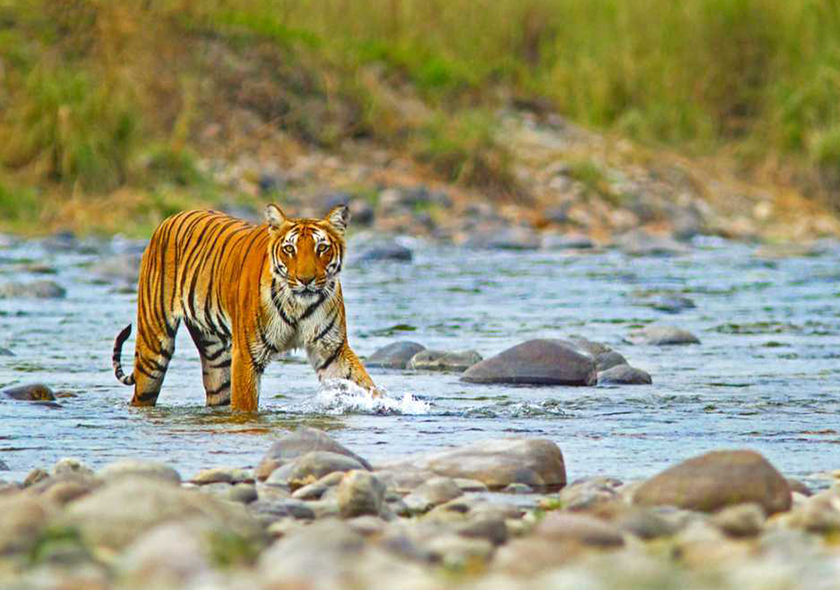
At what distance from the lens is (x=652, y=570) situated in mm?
2857

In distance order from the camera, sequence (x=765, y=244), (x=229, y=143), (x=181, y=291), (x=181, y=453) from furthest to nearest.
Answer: (x=229, y=143) < (x=765, y=244) < (x=181, y=291) < (x=181, y=453)

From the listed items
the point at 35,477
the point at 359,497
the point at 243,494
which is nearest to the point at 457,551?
the point at 359,497

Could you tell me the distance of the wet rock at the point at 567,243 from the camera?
17375 millimetres

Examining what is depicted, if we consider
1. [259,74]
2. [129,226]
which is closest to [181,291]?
[129,226]

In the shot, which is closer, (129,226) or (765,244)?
(129,226)

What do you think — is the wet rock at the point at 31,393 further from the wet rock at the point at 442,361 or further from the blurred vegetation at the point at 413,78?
the blurred vegetation at the point at 413,78

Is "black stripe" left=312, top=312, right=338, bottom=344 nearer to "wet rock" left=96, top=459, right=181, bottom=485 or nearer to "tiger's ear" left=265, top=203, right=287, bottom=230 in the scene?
"tiger's ear" left=265, top=203, right=287, bottom=230

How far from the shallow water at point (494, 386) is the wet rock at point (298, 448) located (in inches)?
7.9

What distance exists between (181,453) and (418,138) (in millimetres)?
15086

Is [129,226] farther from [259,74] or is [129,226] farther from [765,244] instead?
[765,244]

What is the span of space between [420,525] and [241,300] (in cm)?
312

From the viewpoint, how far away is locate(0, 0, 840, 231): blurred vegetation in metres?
18.4

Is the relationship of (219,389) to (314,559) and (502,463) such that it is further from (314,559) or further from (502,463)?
(314,559)

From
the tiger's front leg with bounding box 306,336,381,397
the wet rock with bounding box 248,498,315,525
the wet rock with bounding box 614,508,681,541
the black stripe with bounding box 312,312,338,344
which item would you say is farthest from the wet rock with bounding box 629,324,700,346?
the wet rock with bounding box 614,508,681,541
